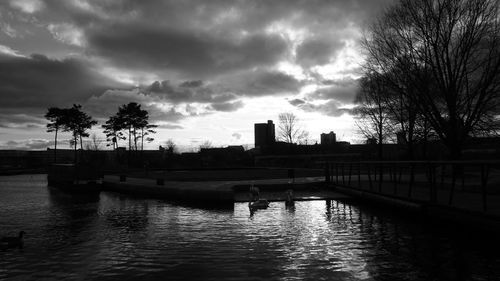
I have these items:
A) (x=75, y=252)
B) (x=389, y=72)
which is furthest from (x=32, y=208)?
(x=389, y=72)

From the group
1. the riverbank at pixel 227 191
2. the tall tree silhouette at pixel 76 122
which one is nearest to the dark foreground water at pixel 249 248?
the riverbank at pixel 227 191

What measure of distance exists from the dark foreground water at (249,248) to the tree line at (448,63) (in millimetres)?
14172

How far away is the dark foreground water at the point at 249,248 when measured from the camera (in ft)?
30.9

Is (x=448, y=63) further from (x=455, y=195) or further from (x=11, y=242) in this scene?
(x=11, y=242)

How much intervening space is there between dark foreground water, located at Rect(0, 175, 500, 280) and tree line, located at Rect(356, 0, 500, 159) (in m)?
14.2

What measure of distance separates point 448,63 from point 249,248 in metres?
22.6

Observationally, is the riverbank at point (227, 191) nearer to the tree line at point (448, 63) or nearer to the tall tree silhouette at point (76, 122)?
the tree line at point (448, 63)

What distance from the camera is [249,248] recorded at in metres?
11.7

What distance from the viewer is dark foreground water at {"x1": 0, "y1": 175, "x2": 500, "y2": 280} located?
941cm

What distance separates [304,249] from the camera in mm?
11484

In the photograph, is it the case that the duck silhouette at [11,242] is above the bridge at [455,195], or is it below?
below

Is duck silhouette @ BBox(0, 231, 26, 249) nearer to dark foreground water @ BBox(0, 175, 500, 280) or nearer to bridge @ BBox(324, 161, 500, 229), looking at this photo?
dark foreground water @ BBox(0, 175, 500, 280)

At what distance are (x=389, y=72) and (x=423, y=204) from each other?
18.4 m

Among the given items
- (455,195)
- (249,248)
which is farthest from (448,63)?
(249,248)
